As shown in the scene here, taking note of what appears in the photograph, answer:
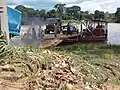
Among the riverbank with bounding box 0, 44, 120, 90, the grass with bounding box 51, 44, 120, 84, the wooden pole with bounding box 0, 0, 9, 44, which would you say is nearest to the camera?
the riverbank with bounding box 0, 44, 120, 90

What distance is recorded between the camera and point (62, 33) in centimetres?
2861

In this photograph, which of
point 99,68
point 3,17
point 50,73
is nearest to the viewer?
point 50,73

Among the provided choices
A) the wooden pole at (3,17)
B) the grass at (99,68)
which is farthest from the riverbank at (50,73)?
the wooden pole at (3,17)

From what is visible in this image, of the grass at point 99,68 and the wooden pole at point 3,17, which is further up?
the wooden pole at point 3,17

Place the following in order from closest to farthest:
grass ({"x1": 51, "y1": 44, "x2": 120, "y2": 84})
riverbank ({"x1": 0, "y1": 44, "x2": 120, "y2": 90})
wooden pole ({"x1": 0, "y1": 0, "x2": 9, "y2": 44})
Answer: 1. riverbank ({"x1": 0, "y1": 44, "x2": 120, "y2": 90})
2. wooden pole ({"x1": 0, "y1": 0, "x2": 9, "y2": 44})
3. grass ({"x1": 51, "y1": 44, "x2": 120, "y2": 84})

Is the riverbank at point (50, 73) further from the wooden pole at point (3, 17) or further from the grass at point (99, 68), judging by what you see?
the wooden pole at point (3, 17)

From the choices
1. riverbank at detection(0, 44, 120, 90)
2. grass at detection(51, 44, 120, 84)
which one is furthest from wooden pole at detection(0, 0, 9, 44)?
grass at detection(51, 44, 120, 84)

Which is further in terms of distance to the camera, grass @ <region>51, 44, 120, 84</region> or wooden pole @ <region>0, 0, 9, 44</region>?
grass @ <region>51, 44, 120, 84</region>

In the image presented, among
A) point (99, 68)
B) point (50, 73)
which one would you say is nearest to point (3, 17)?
point (50, 73)

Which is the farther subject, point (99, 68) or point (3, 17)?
point (99, 68)

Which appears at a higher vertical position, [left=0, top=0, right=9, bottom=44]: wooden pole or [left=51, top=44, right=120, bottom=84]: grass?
[left=0, top=0, right=9, bottom=44]: wooden pole

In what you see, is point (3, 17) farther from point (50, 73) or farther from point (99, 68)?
point (99, 68)

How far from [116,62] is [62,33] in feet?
58.9

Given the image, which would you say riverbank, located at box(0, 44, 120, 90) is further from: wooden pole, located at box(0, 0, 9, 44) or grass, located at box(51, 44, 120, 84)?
wooden pole, located at box(0, 0, 9, 44)
